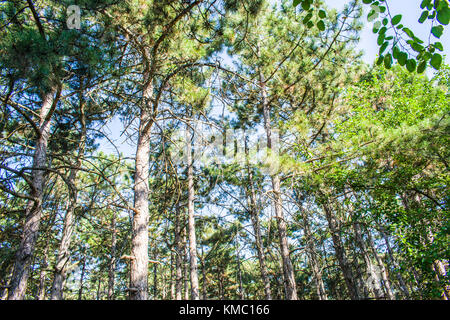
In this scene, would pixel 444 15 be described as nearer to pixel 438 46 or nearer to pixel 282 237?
pixel 438 46

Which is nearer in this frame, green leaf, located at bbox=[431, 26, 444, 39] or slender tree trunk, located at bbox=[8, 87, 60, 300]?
green leaf, located at bbox=[431, 26, 444, 39]

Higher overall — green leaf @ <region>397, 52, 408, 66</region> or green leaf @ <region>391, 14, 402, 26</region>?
green leaf @ <region>391, 14, 402, 26</region>

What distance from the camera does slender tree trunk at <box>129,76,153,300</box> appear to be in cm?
311

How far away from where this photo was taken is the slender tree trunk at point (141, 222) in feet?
10.2

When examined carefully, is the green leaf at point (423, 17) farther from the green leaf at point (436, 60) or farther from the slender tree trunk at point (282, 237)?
the slender tree trunk at point (282, 237)

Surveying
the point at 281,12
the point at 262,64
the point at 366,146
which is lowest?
the point at 366,146

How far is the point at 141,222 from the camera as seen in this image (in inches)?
136

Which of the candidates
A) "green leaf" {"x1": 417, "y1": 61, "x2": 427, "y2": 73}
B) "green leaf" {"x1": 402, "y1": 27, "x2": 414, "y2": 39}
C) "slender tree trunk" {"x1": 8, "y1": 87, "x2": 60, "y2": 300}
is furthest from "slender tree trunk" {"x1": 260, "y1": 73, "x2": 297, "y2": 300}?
"slender tree trunk" {"x1": 8, "y1": 87, "x2": 60, "y2": 300}

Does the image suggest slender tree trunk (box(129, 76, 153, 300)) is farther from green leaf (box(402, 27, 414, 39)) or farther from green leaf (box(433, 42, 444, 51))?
green leaf (box(433, 42, 444, 51))
